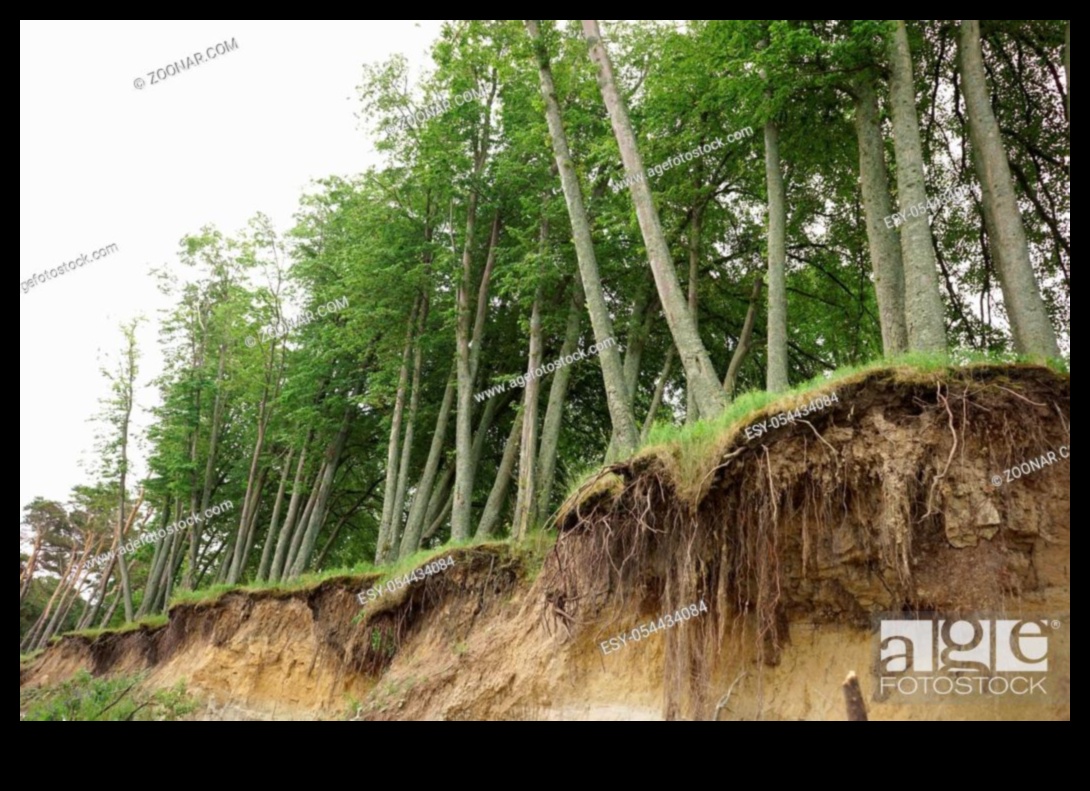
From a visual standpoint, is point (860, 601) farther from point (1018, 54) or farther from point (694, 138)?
point (1018, 54)

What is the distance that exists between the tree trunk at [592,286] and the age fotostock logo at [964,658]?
3623 millimetres

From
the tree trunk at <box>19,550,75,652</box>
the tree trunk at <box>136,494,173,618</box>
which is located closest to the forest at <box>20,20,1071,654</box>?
the tree trunk at <box>136,494,173,618</box>

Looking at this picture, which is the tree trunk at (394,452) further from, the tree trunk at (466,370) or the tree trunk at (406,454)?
the tree trunk at (466,370)

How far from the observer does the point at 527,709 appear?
822 cm

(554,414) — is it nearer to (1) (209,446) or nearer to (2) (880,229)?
(2) (880,229)

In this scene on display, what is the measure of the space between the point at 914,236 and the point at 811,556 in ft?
13.3

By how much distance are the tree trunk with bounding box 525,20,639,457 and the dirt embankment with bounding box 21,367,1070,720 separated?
1.45m

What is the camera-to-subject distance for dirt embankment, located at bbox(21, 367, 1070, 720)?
18.1 ft

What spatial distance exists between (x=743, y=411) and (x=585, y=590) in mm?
2729

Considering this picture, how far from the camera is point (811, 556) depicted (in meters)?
6.11

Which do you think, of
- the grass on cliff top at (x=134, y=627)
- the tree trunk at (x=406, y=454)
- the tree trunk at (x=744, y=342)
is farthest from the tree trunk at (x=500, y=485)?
the grass on cliff top at (x=134, y=627)

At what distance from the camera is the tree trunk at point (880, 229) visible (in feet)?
26.7

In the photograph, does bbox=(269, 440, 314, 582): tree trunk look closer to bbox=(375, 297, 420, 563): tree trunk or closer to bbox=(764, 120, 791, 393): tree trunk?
bbox=(375, 297, 420, 563): tree trunk

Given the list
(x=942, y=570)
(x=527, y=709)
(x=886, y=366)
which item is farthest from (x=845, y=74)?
(x=527, y=709)
